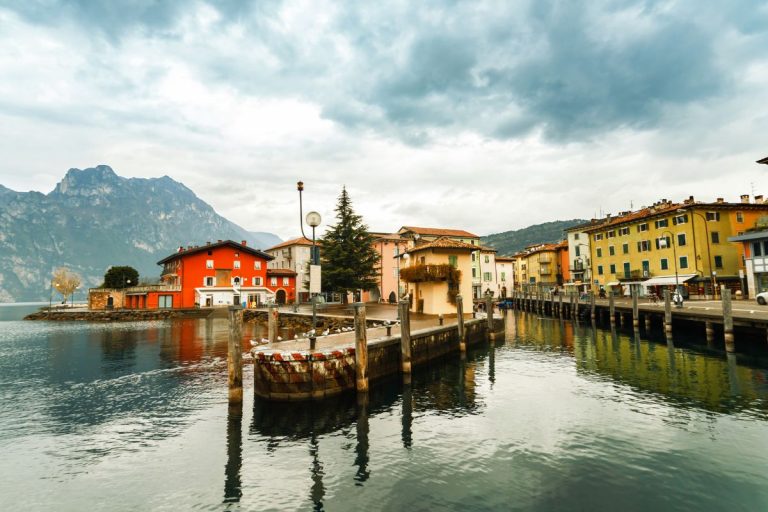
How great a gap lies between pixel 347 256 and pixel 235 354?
3827cm

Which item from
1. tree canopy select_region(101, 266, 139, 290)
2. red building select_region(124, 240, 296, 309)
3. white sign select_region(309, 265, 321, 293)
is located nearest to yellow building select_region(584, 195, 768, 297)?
white sign select_region(309, 265, 321, 293)

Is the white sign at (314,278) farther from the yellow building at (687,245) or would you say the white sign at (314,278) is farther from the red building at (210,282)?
the red building at (210,282)

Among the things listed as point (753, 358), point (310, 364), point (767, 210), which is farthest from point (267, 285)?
point (767, 210)

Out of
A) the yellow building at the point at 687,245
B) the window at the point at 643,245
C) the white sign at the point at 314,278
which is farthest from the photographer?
the window at the point at 643,245

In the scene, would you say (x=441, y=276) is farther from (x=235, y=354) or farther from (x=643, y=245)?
(x=643, y=245)

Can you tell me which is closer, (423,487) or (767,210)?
(423,487)

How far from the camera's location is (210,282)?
218 ft

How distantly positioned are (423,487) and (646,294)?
6214 cm

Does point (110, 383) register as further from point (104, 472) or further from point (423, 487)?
point (423, 487)

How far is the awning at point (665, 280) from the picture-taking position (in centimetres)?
4893

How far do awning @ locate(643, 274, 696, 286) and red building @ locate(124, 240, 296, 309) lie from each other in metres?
58.0

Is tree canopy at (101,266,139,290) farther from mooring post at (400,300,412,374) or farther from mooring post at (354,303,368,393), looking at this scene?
mooring post at (354,303,368,393)

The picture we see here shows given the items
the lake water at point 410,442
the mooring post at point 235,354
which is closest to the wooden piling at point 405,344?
the lake water at point 410,442

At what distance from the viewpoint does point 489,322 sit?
102 ft
